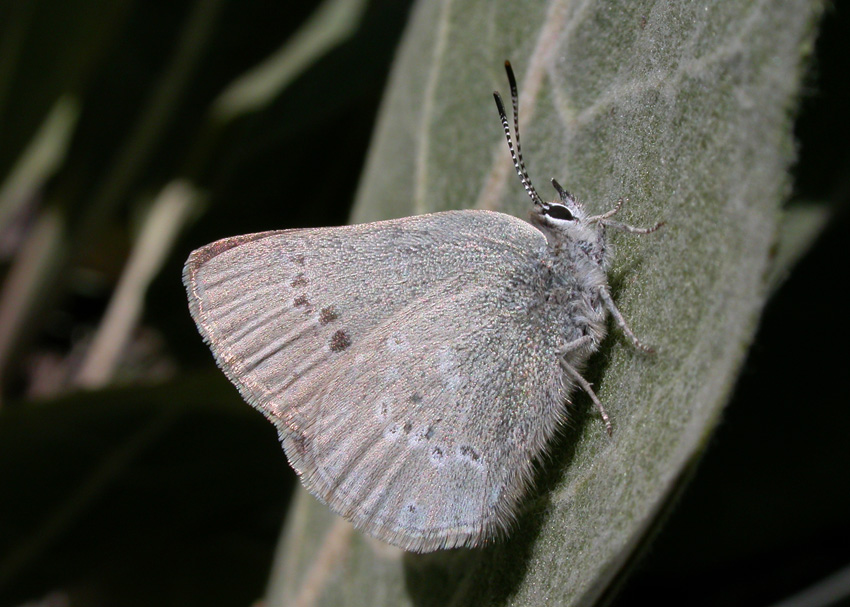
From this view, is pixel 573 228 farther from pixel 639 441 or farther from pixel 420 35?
pixel 420 35

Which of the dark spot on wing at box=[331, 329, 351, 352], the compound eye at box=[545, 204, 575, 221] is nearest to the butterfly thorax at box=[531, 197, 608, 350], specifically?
the compound eye at box=[545, 204, 575, 221]

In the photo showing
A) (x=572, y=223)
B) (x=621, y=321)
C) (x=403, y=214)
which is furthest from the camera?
(x=403, y=214)

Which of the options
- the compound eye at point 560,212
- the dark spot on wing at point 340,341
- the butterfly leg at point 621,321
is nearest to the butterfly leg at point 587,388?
the butterfly leg at point 621,321

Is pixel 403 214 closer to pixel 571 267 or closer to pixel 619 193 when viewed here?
pixel 571 267

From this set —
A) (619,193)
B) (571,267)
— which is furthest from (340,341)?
(619,193)

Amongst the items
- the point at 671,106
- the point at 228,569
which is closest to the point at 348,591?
the point at 228,569

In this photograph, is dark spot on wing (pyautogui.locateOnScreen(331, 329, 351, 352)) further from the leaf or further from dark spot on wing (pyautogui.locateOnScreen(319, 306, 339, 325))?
the leaf

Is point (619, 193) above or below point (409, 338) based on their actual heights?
above

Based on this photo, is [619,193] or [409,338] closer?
[619,193]

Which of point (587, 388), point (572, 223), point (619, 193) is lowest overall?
point (587, 388)
